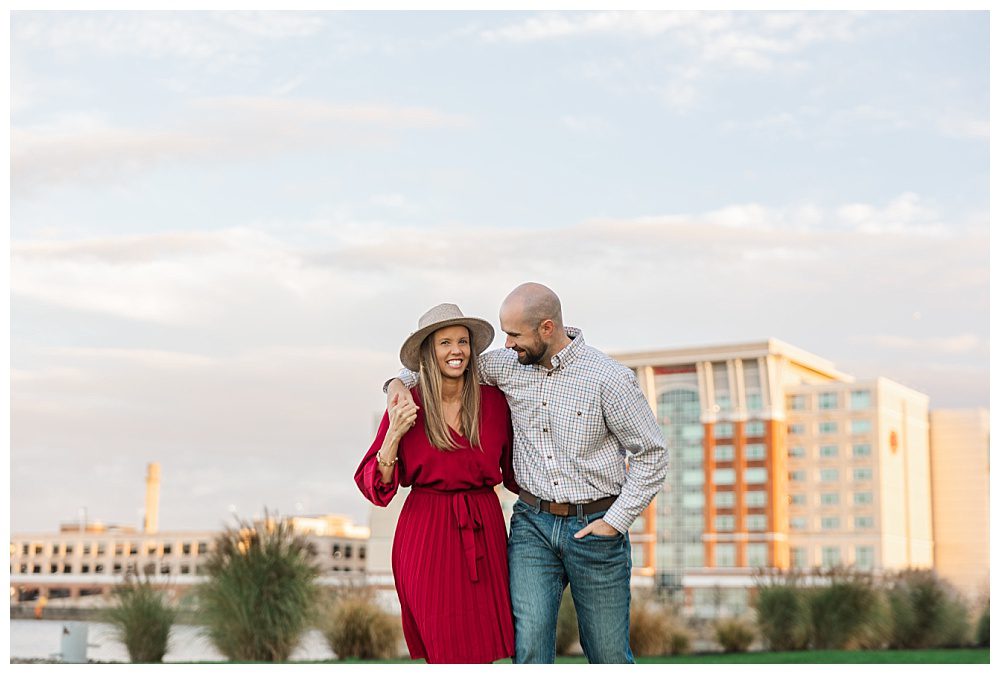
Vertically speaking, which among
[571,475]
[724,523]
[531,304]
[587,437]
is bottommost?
[571,475]

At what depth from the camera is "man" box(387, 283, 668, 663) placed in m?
3.75

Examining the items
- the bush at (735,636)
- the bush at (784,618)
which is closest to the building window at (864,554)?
the bush at (735,636)

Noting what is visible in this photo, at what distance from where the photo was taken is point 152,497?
76.8m

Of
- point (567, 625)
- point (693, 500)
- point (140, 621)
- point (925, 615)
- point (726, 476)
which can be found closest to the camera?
point (140, 621)

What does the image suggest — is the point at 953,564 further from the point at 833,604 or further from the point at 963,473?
the point at 833,604

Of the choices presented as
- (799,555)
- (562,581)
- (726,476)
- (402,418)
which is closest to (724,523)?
(726,476)

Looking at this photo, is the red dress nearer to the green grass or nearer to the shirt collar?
the shirt collar

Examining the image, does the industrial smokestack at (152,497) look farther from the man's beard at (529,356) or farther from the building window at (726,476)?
the man's beard at (529,356)

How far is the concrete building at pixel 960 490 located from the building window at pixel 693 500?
54.0 feet

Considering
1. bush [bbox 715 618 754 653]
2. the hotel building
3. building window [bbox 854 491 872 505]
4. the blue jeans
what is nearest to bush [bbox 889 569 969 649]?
bush [bbox 715 618 754 653]

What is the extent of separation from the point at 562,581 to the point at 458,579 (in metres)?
0.34

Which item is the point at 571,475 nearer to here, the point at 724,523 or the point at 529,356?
the point at 529,356

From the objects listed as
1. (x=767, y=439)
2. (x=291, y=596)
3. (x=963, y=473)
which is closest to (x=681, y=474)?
(x=767, y=439)

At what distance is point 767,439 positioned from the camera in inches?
2800
